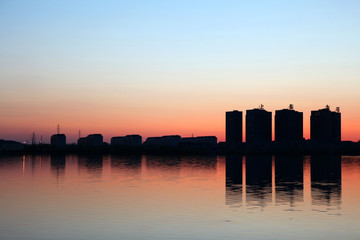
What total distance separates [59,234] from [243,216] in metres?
16.0

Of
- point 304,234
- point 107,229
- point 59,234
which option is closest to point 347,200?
point 304,234

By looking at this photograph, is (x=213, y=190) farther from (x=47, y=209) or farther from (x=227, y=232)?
(x=227, y=232)

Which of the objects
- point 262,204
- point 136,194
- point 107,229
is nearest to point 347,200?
point 262,204

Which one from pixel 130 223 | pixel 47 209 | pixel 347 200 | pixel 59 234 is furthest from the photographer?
pixel 347 200

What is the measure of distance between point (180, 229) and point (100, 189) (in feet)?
99.7

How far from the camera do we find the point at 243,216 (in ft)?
129

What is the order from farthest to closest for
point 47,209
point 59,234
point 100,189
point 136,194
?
point 100,189 → point 136,194 → point 47,209 → point 59,234

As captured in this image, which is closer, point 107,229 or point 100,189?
point 107,229

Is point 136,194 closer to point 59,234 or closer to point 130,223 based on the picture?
point 130,223

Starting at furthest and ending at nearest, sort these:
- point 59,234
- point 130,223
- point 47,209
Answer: point 47,209, point 130,223, point 59,234

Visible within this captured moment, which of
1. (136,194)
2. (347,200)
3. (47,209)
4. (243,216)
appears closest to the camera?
(243,216)

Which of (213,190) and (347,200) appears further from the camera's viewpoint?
(213,190)

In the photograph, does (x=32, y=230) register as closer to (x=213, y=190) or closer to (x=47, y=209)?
(x=47, y=209)

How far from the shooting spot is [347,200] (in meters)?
51.3
